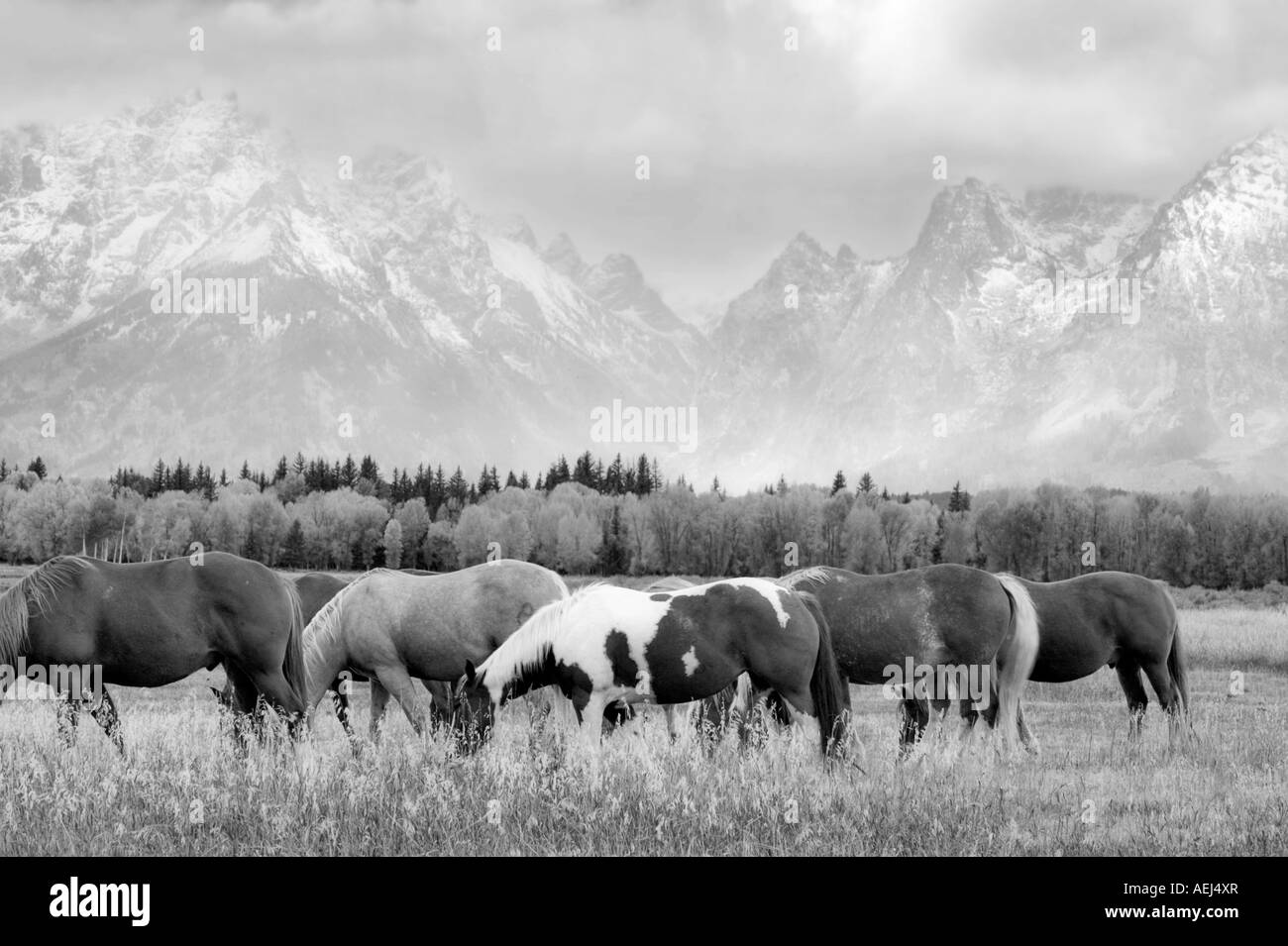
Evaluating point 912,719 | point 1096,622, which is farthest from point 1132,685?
point 912,719

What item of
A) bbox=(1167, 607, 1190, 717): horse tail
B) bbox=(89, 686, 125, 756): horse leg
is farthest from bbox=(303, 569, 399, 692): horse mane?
bbox=(1167, 607, 1190, 717): horse tail

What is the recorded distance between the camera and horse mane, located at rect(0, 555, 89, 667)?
16156 mm

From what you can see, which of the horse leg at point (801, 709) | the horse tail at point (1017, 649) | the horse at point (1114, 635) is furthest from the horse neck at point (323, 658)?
the horse at point (1114, 635)

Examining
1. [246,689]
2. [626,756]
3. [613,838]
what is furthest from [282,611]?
[613,838]

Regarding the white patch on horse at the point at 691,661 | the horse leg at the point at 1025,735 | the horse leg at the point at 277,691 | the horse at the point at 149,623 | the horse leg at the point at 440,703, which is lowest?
the horse leg at the point at 1025,735

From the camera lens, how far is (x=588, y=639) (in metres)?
15.4

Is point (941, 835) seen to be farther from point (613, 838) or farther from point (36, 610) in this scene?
point (36, 610)

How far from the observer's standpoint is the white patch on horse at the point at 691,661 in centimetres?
1504

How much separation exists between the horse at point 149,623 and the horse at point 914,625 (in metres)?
6.79

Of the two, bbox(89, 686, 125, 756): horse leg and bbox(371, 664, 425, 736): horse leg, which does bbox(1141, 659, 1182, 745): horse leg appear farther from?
bbox(89, 686, 125, 756): horse leg

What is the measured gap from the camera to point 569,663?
50.6 feet

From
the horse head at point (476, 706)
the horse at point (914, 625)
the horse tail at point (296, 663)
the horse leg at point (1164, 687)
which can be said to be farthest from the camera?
the horse leg at point (1164, 687)

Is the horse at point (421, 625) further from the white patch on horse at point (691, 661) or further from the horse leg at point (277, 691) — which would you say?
the white patch on horse at point (691, 661)

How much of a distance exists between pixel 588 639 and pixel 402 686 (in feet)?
14.9
